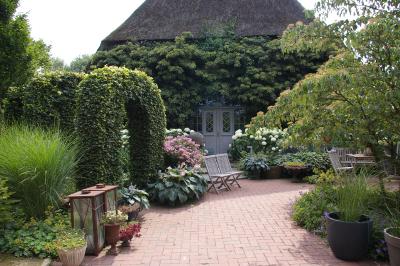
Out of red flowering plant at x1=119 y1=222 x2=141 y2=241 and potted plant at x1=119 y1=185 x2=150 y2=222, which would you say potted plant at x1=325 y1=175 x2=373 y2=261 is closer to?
red flowering plant at x1=119 y1=222 x2=141 y2=241

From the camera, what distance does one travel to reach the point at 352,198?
4.51 m

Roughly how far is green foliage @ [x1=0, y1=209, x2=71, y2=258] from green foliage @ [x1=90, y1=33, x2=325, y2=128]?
33.3 ft

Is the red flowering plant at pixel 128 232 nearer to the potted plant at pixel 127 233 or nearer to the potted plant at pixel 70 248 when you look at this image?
the potted plant at pixel 127 233

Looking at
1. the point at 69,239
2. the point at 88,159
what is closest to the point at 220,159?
the point at 88,159

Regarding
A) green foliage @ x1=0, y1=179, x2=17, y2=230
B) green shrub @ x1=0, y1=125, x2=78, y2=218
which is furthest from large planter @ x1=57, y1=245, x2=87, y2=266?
green shrub @ x1=0, y1=125, x2=78, y2=218

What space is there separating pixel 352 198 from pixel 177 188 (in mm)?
3777

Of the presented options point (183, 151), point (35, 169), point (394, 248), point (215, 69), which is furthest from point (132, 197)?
point (215, 69)

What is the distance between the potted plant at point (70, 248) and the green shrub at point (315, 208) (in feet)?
11.0

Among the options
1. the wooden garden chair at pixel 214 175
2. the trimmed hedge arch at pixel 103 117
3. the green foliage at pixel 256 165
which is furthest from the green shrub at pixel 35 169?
the green foliage at pixel 256 165

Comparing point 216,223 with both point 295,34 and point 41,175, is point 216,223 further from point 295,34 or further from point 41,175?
point 295,34

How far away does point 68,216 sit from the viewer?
508 centimetres

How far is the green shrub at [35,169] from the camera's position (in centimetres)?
481

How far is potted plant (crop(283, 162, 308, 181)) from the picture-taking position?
1000 cm

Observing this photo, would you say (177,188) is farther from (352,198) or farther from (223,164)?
(352,198)
